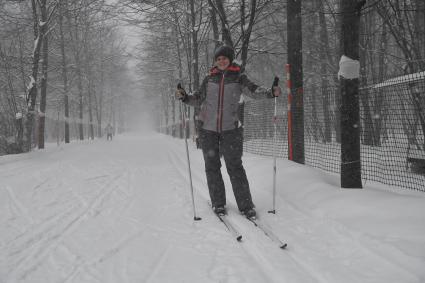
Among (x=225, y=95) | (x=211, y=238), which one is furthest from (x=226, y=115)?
(x=211, y=238)

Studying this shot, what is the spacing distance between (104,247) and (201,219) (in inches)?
49.7

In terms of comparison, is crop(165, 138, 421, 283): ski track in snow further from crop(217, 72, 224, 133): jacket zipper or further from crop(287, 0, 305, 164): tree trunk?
crop(287, 0, 305, 164): tree trunk

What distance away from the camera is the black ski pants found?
409 cm

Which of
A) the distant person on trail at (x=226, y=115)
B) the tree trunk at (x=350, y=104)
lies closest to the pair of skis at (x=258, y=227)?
the distant person on trail at (x=226, y=115)

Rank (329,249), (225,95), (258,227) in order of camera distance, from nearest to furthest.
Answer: (329,249) < (258,227) < (225,95)

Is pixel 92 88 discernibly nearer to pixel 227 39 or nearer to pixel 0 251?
pixel 227 39

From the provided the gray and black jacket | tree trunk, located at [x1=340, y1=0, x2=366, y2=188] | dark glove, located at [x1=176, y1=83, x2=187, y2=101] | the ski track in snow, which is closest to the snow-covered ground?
the ski track in snow

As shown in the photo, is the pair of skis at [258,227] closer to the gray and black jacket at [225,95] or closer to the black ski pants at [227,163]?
the black ski pants at [227,163]

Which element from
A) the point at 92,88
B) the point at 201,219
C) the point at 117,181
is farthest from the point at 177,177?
→ the point at 92,88

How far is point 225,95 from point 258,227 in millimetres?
1698

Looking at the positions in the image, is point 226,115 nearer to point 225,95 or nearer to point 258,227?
point 225,95

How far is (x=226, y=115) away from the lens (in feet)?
13.4

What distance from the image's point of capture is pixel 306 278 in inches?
93.9

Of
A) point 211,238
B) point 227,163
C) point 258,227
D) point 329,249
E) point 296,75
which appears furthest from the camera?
point 296,75
